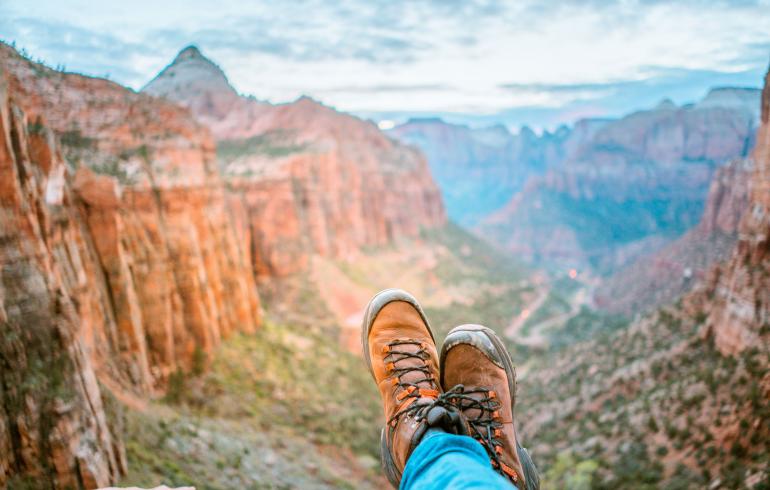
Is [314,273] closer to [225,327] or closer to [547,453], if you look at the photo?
[225,327]

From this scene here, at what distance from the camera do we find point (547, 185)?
114m

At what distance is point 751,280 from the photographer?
13.1 m

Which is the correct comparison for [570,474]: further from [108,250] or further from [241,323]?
[108,250]

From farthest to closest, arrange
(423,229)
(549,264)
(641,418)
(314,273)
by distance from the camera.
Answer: (549,264) < (423,229) < (314,273) < (641,418)

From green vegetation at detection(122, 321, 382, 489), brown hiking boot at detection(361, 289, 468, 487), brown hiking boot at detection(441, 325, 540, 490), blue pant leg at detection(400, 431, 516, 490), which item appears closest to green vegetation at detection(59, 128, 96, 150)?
green vegetation at detection(122, 321, 382, 489)

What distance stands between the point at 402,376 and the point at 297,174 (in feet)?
96.7

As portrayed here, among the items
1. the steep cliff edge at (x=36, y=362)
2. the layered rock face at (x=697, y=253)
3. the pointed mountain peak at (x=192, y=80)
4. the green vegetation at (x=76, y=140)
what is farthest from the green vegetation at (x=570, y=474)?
the layered rock face at (x=697, y=253)

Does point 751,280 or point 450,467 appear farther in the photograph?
point 751,280

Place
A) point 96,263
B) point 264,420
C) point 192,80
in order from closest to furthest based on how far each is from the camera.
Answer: point 96,263 < point 264,420 < point 192,80

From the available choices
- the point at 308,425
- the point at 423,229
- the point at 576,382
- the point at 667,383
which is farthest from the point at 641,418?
the point at 423,229

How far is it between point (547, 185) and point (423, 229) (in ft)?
223

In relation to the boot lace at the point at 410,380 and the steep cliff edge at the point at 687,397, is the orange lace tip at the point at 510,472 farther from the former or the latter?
the steep cliff edge at the point at 687,397

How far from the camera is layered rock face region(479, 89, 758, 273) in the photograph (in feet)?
267

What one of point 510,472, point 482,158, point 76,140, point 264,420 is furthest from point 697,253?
point 482,158
